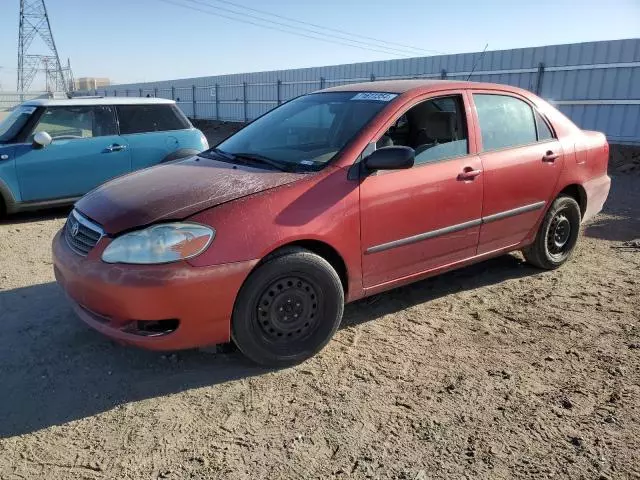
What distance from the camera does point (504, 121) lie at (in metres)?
4.26

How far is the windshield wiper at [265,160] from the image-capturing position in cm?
342

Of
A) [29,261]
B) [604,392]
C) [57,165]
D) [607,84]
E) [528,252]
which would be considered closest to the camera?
[604,392]

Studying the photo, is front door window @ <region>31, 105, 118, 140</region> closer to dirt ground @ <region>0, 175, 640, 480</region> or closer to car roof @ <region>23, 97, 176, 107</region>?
car roof @ <region>23, 97, 176, 107</region>

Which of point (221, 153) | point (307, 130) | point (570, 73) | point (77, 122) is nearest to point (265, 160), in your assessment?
point (307, 130)

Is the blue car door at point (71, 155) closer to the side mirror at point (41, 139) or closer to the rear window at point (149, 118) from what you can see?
the side mirror at point (41, 139)

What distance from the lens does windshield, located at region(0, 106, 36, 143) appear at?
6.64 m

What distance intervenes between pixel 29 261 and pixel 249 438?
147 inches

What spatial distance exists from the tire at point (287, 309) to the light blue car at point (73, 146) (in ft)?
16.2

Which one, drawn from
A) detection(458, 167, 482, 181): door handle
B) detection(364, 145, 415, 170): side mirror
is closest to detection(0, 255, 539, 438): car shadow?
detection(458, 167, 482, 181): door handle

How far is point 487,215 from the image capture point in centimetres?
403

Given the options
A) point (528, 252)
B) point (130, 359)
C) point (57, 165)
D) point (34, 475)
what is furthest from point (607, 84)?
point (34, 475)

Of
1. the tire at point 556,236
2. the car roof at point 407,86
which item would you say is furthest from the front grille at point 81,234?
the tire at point 556,236

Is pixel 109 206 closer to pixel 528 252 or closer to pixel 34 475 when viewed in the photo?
pixel 34 475

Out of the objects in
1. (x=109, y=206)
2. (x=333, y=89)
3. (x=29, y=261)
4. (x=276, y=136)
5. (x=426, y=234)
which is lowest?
(x=29, y=261)
